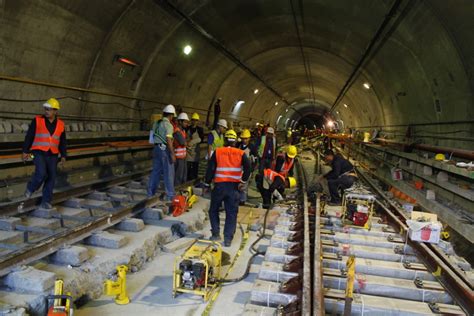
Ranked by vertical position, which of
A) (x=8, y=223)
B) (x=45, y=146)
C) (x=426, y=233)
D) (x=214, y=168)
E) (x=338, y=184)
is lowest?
(x=8, y=223)

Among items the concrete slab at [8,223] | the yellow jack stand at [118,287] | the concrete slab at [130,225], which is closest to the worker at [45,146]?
the concrete slab at [8,223]

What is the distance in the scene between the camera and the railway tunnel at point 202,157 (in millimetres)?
4316

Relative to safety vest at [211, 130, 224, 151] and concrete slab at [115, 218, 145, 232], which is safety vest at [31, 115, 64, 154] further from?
safety vest at [211, 130, 224, 151]

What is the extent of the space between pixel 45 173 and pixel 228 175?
2.80m

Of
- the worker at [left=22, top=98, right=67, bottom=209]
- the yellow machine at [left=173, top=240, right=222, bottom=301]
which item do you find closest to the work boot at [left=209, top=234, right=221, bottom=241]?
the yellow machine at [left=173, top=240, right=222, bottom=301]

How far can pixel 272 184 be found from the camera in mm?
8547

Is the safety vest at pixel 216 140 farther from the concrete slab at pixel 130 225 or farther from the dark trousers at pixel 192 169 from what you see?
the concrete slab at pixel 130 225

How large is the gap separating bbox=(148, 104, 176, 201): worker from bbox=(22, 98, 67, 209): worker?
1.61 m

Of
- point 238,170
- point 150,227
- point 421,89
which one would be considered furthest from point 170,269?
point 421,89

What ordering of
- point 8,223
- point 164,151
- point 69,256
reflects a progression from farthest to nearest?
1. point 164,151
2. point 8,223
3. point 69,256

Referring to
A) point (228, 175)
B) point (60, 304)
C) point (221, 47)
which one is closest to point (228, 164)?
point (228, 175)

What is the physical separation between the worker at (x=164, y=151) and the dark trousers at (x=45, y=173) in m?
1.71

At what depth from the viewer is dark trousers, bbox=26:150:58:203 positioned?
6.15 meters

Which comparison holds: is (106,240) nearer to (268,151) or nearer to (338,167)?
(338,167)
